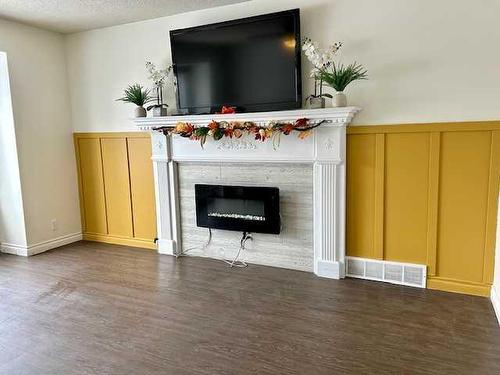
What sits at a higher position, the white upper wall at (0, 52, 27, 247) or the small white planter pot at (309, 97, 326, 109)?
the small white planter pot at (309, 97, 326, 109)

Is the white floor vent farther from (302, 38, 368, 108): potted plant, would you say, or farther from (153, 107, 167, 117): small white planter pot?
(153, 107, 167, 117): small white planter pot

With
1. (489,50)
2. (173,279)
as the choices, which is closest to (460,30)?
(489,50)

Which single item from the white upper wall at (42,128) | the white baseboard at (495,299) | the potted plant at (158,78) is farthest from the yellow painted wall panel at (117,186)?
the white baseboard at (495,299)

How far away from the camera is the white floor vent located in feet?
11.0

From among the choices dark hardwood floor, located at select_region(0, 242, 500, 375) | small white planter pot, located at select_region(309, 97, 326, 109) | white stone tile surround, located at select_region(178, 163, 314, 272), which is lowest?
dark hardwood floor, located at select_region(0, 242, 500, 375)

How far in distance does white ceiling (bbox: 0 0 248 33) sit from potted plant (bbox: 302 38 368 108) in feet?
3.15

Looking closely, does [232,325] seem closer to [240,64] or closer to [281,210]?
[281,210]

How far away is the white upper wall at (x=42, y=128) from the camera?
4.30 meters

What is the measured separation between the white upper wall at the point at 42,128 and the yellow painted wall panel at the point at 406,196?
12.4ft

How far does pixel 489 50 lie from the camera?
115 inches

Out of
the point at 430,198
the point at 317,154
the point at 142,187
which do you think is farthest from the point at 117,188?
the point at 430,198

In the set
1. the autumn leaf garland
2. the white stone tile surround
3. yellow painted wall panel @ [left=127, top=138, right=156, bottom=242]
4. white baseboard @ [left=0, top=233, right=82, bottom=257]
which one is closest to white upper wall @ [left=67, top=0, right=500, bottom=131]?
the autumn leaf garland

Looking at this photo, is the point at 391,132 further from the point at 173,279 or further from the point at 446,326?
the point at 173,279

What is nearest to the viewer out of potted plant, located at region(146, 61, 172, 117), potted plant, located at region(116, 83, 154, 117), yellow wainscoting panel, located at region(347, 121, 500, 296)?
yellow wainscoting panel, located at region(347, 121, 500, 296)
